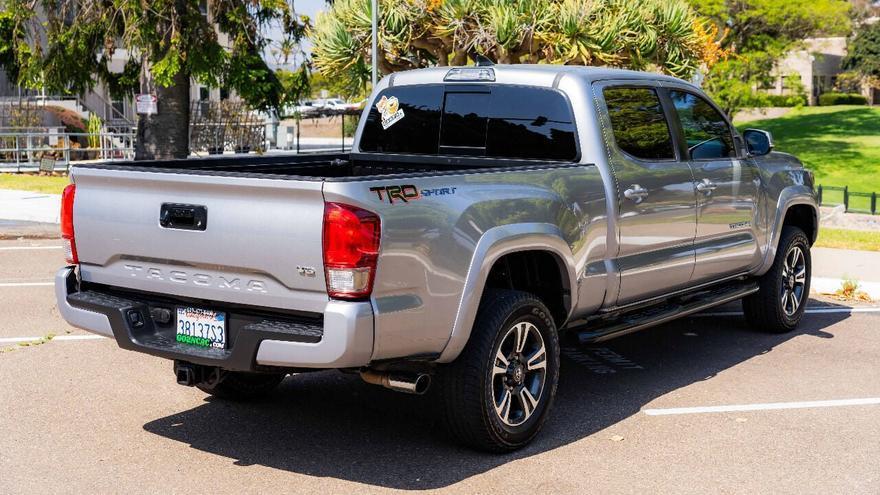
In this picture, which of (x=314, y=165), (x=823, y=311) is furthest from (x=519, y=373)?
(x=823, y=311)

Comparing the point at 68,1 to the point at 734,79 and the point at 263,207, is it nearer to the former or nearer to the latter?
the point at 263,207

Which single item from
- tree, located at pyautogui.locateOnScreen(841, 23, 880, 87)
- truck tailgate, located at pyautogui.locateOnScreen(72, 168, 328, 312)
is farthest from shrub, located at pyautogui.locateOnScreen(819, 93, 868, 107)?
truck tailgate, located at pyautogui.locateOnScreen(72, 168, 328, 312)

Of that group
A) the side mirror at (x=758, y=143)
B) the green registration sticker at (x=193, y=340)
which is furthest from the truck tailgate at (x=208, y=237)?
the side mirror at (x=758, y=143)

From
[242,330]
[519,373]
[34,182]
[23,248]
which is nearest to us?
[242,330]

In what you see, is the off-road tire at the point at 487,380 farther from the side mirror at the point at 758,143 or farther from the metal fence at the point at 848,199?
the metal fence at the point at 848,199

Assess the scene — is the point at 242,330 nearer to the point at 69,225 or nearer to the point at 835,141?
the point at 69,225

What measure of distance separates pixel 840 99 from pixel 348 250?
84.6 meters

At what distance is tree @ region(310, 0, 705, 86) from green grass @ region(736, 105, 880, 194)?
2168cm

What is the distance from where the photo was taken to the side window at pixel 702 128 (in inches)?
296

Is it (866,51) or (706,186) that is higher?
(866,51)

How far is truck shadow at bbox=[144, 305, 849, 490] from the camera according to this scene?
18.0ft

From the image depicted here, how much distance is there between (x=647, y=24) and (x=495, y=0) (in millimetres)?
3478

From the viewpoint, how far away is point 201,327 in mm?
5180

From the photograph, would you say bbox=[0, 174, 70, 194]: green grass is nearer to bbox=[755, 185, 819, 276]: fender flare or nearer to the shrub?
bbox=[755, 185, 819, 276]: fender flare
